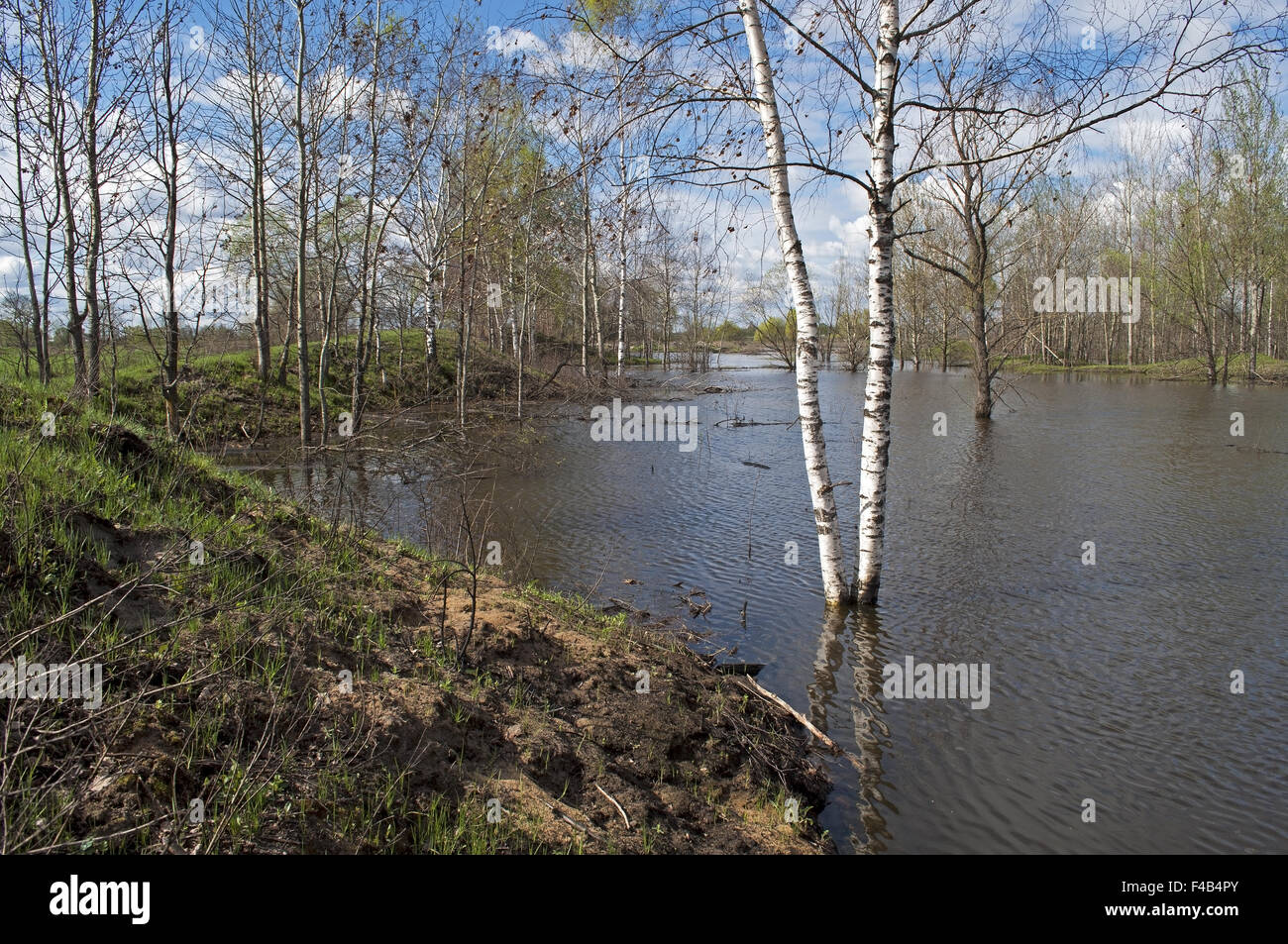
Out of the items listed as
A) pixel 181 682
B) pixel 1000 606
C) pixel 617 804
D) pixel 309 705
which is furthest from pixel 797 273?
pixel 181 682

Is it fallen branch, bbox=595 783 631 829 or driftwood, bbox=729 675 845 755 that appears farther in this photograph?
driftwood, bbox=729 675 845 755

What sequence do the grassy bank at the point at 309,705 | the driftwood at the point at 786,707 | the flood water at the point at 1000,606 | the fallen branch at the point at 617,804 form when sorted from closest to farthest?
the grassy bank at the point at 309,705
the fallen branch at the point at 617,804
the flood water at the point at 1000,606
the driftwood at the point at 786,707

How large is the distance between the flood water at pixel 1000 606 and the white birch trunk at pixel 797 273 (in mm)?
1407

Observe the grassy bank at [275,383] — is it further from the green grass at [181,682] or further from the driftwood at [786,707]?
the driftwood at [786,707]

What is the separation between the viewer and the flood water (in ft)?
15.0

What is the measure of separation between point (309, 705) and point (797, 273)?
5.40m

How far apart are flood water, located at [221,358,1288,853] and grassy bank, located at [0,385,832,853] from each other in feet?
3.40

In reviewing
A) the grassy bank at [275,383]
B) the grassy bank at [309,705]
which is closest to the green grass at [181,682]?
the grassy bank at [309,705]

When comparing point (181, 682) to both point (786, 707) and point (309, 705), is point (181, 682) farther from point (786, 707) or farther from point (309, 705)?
point (786, 707)

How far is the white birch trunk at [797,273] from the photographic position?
655 cm

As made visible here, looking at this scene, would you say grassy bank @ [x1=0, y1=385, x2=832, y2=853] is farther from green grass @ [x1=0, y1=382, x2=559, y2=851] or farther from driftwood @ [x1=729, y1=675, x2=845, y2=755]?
driftwood @ [x1=729, y1=675, x2=845, y2=755]

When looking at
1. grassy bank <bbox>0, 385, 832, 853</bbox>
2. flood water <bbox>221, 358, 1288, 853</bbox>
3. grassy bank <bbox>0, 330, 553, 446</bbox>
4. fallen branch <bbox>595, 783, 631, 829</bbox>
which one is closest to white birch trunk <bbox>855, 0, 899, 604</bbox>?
flood water <bbox>221, 358, 1288, 853</bbox>

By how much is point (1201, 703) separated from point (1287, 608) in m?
2.90
